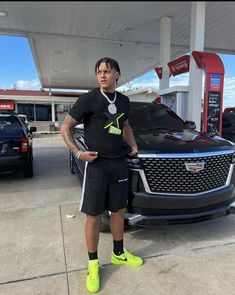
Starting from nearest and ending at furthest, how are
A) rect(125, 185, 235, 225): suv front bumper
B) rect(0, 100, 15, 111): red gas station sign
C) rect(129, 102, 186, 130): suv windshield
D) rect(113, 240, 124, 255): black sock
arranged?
rect(113, 240, 124, 255): black sock
rect(125, 185, 235, 225): suv front bumper
rect(129, 102, 186, 130): suv windshield
rect(0, 100, 15, 111): red gas station sign

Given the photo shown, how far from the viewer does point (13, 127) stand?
6.38 m

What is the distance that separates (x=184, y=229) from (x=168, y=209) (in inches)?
35.7

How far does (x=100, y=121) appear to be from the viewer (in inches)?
96.1

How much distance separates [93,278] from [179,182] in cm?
132

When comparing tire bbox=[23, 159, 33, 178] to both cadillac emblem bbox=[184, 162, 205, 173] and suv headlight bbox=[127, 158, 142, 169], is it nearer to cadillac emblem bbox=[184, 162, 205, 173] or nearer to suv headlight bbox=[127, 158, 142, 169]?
suv headlight bbox=[127, 158, 142, 169]

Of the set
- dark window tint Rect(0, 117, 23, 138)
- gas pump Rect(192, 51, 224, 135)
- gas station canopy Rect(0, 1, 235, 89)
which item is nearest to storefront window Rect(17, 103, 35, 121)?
gas station canopy Rect(0, 1, 235, 89)

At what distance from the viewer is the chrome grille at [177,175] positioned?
120 inches

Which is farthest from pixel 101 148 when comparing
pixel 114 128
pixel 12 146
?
pixel 12 146

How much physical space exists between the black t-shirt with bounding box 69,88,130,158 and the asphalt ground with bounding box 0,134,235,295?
1220 millimetres

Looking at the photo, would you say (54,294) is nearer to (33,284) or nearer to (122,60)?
(33,284)

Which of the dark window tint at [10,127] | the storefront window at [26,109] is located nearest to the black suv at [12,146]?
the dark window tint at [10,127]

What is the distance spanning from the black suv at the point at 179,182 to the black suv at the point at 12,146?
3542 mm

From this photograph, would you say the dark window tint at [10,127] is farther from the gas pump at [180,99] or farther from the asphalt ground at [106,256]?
the gas pump at [180,99]

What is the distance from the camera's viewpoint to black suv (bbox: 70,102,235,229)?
3029 millimetres
